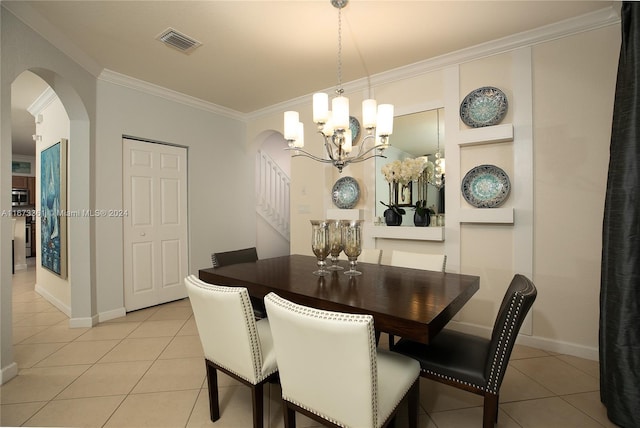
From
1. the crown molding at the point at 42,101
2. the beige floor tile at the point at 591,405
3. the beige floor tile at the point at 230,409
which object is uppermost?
the crown molding at the point at 42,101

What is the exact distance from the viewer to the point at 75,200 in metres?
2.97

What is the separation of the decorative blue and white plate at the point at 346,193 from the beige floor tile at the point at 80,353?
Answer: 2692 mm

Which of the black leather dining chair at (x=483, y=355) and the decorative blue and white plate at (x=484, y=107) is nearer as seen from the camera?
the black leather dining chair at (x=483, y=355)

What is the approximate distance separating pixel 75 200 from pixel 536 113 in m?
4.51

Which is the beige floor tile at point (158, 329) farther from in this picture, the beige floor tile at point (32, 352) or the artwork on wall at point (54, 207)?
the artwork on wall at point (54, 207)

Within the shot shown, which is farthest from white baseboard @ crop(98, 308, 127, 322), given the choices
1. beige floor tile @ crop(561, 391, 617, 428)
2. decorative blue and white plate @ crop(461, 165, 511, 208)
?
beige floor tile @ crop(561, 391, 617, 428)

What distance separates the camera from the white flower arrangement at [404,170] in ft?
9.20

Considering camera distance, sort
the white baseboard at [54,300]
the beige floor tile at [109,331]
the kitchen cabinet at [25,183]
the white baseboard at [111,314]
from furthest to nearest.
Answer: the kitchen cabinet at [25,183]
the white baseboard at [54,300]
the white baseboard at [111,314]
the beige floor tile at [109,331]

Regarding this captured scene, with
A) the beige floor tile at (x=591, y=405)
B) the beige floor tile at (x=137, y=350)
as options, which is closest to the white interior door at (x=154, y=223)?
the beige floor tile at (x=137, y=350)

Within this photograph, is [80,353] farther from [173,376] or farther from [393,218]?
[393,218]

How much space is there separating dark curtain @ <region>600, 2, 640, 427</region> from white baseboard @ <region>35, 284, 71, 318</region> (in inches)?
189

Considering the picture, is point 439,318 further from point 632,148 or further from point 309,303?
point 632,148

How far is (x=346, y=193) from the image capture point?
11.6ft

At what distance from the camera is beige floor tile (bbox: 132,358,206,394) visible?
6.52 ft
